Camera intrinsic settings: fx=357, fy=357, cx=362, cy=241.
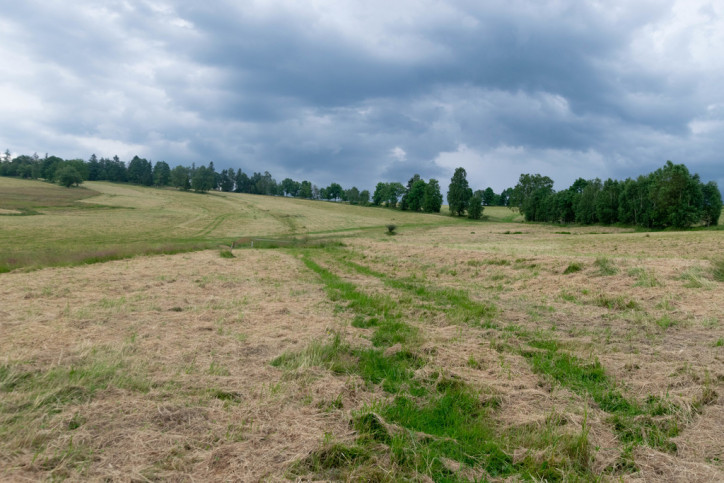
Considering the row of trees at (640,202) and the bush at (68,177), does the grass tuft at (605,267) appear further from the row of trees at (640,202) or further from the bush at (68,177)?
the bush at (68,177)

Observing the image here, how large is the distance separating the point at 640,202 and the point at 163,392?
94.2m

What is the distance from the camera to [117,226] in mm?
50625

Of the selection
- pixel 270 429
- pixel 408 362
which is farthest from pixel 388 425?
pixel 408 362

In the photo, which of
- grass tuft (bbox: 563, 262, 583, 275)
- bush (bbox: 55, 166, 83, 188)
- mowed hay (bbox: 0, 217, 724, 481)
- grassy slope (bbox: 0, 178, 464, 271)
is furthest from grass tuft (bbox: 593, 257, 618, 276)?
bush (bbox: 55, 166, 83, 188)

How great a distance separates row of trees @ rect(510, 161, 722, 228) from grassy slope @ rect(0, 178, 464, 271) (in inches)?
2059

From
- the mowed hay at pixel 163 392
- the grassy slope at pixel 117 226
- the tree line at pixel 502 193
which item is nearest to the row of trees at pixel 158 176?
the tree line at pixel 502 193

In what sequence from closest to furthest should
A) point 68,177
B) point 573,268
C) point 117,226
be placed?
point 573,268 < point 117,226 < point 68,177

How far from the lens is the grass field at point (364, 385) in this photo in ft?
11.7

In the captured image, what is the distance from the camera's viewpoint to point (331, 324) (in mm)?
8594

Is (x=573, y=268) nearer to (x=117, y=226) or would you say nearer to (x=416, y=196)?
(x=117, y=226)

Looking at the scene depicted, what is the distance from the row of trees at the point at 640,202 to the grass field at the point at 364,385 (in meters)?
72.6

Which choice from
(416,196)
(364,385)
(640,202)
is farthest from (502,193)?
(364,385)

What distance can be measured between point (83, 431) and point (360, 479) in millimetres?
3003

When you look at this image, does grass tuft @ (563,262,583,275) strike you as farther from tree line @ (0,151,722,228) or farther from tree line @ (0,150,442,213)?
tree line @ (0,150,442,213)
